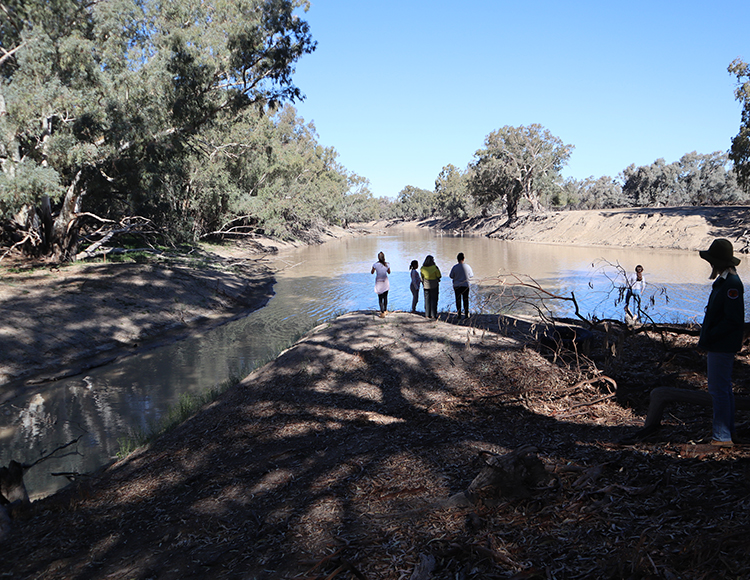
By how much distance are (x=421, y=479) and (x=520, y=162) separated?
66.1m

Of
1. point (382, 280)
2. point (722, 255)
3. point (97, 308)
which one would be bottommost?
point (97, 308)

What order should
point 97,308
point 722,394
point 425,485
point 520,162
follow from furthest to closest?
point 520,162, point 97,308, point 425,485, point 722,394

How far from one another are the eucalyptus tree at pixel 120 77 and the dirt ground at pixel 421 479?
39.2 feet

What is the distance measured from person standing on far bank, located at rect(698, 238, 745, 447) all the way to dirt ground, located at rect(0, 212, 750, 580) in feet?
1.07

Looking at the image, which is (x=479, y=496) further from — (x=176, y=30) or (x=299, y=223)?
(x=299, y=223)

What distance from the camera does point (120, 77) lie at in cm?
1742

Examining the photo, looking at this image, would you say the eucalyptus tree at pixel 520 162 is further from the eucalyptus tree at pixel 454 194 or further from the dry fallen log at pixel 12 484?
the dry fallen log at pixel 12 484

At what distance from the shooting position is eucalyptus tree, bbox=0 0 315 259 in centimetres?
1636

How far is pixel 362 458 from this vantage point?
18.1ft

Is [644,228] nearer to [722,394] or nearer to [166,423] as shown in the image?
[166,423]

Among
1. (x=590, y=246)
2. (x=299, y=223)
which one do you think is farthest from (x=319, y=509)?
(x=299, y=223)

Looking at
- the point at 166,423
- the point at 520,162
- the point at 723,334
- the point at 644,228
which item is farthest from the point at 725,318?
the point at 520,162

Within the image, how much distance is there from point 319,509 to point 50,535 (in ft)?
9.53

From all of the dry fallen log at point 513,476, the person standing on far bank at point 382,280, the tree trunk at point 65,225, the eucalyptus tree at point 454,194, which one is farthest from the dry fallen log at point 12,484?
the eucalyptus tree at point 454,194
